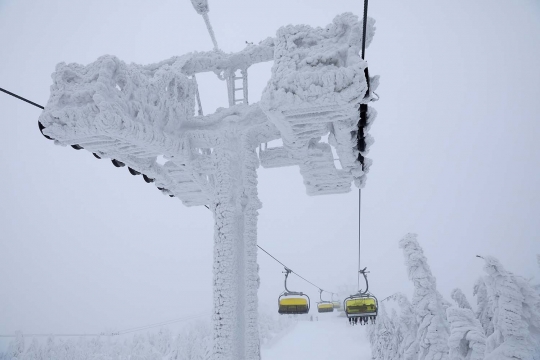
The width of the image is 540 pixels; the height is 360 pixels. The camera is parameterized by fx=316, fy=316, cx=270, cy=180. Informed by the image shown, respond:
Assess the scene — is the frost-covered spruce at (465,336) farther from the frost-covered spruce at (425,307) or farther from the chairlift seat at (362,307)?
the chairlift seat at (362,307)

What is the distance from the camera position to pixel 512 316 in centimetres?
563

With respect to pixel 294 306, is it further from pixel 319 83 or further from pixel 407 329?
pixel 319 83

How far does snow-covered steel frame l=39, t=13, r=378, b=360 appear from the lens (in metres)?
4.45

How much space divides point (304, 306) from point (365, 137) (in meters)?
6.58

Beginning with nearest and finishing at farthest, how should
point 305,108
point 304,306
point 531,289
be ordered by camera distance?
1. point 305,108
2. point 531,289
3. point 304,306

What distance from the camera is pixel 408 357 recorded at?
978 cm

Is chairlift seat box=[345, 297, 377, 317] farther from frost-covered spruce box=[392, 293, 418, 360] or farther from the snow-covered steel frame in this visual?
the snow-covered steel frame

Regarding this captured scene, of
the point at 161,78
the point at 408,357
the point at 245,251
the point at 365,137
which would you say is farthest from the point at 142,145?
the point at 408,357

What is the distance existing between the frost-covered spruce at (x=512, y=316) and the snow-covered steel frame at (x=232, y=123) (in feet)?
10.9

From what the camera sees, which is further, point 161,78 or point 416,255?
point 416,255

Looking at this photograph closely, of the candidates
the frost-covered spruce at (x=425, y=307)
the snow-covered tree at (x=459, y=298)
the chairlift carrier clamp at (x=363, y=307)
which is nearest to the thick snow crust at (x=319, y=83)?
the frost-covered spruce at (x=425, y=307)

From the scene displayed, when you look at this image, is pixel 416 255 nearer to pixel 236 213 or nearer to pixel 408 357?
pixel 408 357

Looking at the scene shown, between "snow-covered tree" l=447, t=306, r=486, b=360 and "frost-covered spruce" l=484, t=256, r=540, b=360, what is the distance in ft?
1.09

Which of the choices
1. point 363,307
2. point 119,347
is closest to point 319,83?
point 363,307
